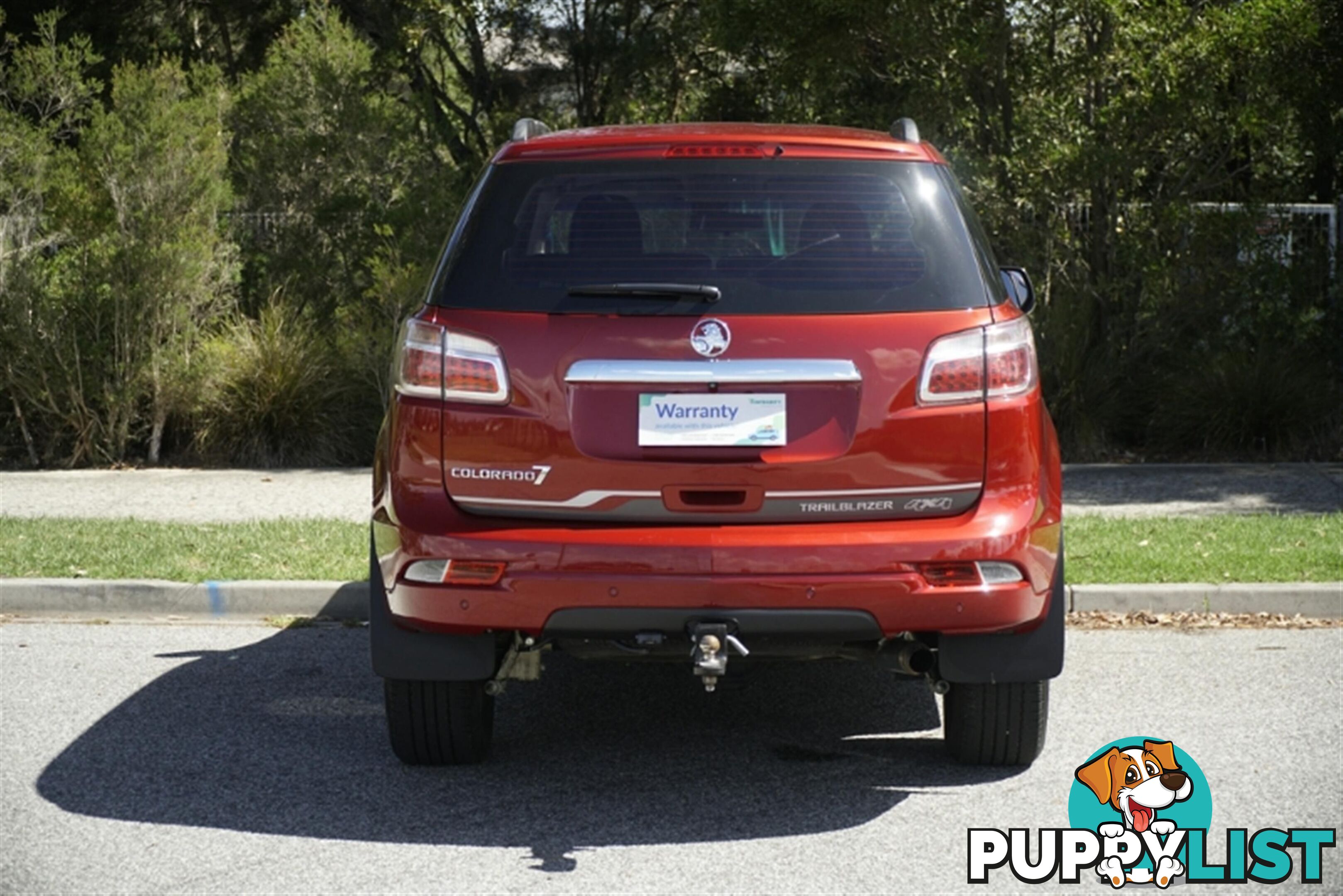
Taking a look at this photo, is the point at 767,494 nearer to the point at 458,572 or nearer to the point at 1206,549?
the point at 458,572

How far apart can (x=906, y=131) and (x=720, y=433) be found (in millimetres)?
1253

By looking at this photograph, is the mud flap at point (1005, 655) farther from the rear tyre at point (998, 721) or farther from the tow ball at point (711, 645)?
the tow ball at point (711, 645)

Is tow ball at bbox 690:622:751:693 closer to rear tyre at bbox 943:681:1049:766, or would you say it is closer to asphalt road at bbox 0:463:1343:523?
rear tyre at bbox 943:681:1049:766

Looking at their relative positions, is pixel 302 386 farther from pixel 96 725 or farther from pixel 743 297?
pixel 743 297

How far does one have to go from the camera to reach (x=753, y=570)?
4340 millimetres

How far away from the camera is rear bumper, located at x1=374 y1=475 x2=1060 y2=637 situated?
4340mm

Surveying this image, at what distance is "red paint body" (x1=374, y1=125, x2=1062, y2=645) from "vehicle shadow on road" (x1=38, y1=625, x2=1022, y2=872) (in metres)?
0.64


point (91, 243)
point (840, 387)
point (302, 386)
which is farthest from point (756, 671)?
point (91, 243)

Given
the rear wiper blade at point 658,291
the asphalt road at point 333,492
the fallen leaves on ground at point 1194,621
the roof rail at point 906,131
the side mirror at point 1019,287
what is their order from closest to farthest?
1. the rear wiper blade at point 658,291
2. the roof rail at point 906,131
3. the side mirror at point 1019,287
4. the fallen leaves on ground at point 1194,621
5. the asphalt road at point 333,492

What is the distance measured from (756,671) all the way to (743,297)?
237 cm

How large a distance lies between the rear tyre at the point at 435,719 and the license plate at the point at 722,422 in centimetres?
107

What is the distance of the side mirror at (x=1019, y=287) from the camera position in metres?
5.26

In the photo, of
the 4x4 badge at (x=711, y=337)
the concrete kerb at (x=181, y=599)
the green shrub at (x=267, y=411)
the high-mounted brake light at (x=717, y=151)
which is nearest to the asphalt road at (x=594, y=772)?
the concrete kerb at (x=181, y=599)

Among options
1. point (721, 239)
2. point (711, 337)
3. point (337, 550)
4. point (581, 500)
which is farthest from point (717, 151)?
point (337, 550)
